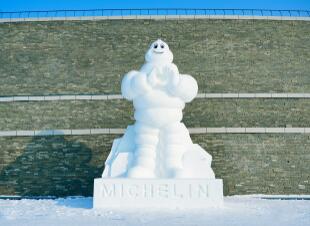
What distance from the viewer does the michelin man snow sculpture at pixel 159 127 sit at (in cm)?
682

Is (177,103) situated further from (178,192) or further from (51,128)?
(51,128)

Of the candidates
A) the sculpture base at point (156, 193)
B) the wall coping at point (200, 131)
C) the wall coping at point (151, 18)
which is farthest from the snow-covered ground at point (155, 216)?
the wall coping at point (151, 18)

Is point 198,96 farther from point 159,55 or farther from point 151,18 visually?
point 159,55

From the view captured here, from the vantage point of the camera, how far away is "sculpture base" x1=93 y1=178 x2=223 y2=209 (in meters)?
6.36

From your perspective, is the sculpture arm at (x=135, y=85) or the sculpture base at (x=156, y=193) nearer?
the sculpture base at (x=156, y=193)

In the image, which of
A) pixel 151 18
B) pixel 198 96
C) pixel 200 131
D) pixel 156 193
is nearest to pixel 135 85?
pixel 156 193

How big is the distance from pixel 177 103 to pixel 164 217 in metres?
2.09

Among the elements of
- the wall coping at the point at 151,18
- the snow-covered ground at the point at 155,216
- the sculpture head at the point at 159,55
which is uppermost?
the wall coping at the point at 151,18

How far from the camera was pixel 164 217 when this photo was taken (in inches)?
214

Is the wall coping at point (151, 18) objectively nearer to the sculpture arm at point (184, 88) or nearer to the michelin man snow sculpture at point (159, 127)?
the michelin man snow sculpture at point (159, 127)

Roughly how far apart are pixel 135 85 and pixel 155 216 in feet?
7.13

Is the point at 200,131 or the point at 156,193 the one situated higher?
the point at 200,131

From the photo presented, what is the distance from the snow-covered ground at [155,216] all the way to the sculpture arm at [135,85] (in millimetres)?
1813

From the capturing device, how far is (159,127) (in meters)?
6.96
